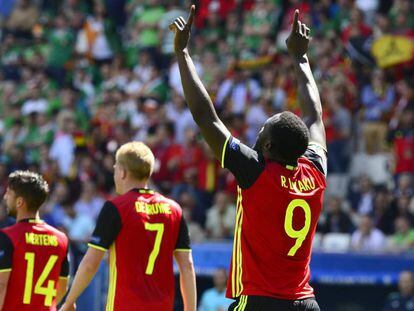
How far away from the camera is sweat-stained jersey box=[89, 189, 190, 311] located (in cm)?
644

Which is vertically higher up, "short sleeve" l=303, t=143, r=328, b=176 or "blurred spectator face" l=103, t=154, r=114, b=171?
"short sleeve" l=303, t=143, r=328, b=176

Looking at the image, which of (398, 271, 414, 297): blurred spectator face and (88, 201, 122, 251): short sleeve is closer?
(88, 201, 122, 251): short sleeve

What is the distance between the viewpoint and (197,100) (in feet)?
17.1

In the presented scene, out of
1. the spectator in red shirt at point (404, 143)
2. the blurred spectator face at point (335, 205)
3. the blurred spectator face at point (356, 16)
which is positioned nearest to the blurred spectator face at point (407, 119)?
the spectator in red shirt at point (404, 143)

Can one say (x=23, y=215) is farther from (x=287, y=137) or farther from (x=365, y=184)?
(x=365, y=184)

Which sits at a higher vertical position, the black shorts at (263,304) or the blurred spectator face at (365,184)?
the blurred spectator face at (365,184)

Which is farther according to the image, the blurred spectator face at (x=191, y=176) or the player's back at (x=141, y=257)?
the blurred spectator face at (x=191, y=176)

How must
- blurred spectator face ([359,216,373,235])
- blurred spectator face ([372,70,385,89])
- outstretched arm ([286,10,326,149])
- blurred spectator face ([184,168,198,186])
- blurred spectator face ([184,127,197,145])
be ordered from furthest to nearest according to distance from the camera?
1. blurred spectator face ([184,127,197,145])
2. blurred spectator face ([372,70,385,89])
3. blurred spectator face ([184,168,198,186])
4. blurred spectator face ([359,216,373,235])
5. outstretched arm ([286,10,326,149])

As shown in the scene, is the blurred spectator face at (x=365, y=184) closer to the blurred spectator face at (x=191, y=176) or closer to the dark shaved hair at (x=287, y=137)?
the blurred spectator face at (x=191, y=176)

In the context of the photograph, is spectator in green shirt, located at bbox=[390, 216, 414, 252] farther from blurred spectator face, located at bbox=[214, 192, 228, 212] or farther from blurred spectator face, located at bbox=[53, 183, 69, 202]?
blurred spectator face, located at bbox=[53, 183, 69, 202]

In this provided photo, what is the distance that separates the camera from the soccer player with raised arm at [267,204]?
203 inches

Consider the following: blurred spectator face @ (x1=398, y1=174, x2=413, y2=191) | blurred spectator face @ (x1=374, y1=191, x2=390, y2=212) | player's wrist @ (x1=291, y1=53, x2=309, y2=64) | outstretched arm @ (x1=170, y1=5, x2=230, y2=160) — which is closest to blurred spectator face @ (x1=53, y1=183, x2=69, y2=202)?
blurred spectator face @ (x1=374, y1=191, x2=390, y2=212)

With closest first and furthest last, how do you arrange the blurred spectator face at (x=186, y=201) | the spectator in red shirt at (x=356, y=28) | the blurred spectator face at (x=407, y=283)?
the blurred spectator face at (x=407, y=283) → the blurred spectator face at (x=186, y=201) → the spectator in red shirt at (x=356, y=28)

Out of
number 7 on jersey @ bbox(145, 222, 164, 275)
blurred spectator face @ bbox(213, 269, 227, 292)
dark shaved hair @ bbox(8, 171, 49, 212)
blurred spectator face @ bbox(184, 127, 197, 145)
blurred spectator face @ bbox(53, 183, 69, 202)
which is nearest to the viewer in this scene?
number 7 on jersey @ bbox(145, 222, 164, 275)
